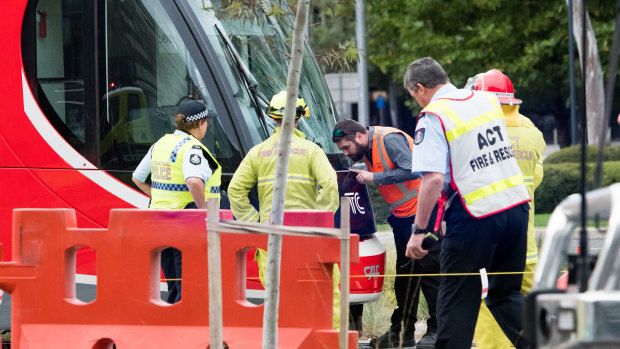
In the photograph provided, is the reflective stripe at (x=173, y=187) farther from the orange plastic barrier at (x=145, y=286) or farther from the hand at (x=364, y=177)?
the hand at (x=364, y=177)

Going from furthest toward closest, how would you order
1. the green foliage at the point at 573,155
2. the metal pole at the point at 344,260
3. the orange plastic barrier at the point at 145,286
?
1. the green foliage at the point at 573,155
2. the orange plastic barrier at the point at 145,286
3. the metal pole at the point at 344,260

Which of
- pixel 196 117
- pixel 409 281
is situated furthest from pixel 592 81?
pixel 196 117

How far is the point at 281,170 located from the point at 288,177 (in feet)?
5.91

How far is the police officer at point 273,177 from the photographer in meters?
5.97

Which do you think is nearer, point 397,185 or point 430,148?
point 430,148

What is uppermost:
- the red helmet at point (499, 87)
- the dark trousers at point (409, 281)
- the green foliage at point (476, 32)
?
the green foliage at point (476, 32)

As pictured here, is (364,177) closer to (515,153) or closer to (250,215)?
(250,215)

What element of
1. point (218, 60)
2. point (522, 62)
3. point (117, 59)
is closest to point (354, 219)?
point (218, 60)

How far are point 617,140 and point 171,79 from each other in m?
33.1

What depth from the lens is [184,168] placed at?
585 cm

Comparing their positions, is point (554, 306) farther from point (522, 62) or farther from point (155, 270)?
point (522, 62)

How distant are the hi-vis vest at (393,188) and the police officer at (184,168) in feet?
3.84

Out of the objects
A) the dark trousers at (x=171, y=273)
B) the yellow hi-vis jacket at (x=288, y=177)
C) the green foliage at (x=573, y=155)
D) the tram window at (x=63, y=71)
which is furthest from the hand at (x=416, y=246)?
the green foliage at (x=573, y=155)

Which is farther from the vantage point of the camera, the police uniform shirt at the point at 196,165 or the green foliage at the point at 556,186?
the green foliage at the point at 556,186
